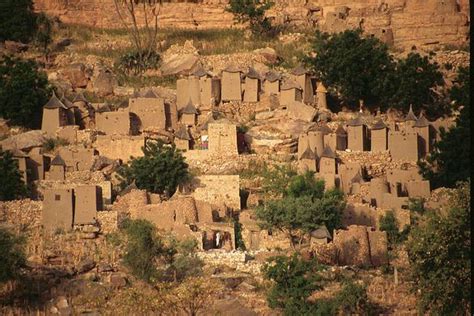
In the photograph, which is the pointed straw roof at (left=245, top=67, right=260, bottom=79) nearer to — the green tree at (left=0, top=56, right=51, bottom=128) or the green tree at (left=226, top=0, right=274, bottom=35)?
the green tree at (left=0, top=56, right=51, bottom=128)

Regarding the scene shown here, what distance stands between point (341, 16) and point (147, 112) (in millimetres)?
16197

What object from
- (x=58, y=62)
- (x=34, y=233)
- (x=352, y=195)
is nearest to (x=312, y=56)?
(x=58, y=62)

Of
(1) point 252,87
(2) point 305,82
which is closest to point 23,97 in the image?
(1) point 252,87

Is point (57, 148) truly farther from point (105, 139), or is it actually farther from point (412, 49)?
point (412, 49)

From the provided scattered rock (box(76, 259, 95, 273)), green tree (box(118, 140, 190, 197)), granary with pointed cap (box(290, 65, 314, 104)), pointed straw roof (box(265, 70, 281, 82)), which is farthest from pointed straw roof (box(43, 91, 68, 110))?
scattered rock (box(76, 259, 95, 273))

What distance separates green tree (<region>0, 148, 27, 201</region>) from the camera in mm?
55906

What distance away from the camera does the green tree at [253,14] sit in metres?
74.4

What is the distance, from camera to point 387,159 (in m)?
59.8

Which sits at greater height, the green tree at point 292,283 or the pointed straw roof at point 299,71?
the pointed straw roof at point 299,71

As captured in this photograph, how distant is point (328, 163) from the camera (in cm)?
5772

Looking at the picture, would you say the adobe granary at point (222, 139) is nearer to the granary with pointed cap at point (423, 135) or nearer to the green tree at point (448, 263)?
the granary with pointed cap at point (423, 135)

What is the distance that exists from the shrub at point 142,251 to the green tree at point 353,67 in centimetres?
1673

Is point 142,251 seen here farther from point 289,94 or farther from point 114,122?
point 289,94

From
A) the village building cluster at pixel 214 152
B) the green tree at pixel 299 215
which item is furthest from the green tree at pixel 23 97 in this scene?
the green tree at pixel 299 215
